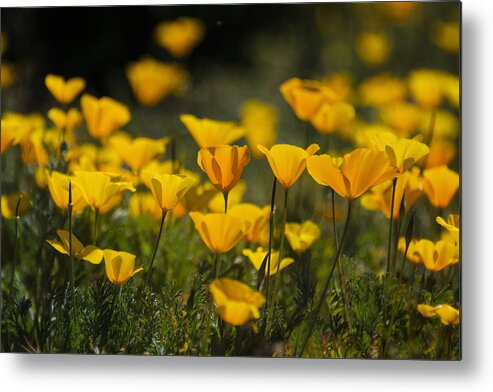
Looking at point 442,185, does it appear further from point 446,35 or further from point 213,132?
point 213,132

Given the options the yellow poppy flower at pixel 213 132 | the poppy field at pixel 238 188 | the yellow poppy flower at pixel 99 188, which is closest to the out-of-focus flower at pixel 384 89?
the poppy field at pixel 238 188

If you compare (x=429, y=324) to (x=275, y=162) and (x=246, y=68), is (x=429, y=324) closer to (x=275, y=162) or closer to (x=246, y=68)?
(x=275, y=162)

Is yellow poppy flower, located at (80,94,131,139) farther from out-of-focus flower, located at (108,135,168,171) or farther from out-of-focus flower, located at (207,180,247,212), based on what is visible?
out-of-focus flower, located at (207,180,247,212)

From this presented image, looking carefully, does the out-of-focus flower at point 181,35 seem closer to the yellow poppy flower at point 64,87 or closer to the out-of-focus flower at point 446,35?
the yellow poppy flower at point 64,87

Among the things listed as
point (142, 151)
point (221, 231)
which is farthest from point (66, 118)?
point (221, 231)

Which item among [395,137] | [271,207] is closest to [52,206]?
[271,207]
